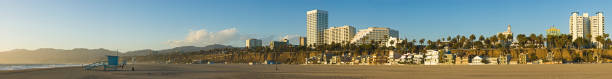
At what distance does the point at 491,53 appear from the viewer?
148750mm

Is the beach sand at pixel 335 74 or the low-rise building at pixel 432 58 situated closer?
the beach sand at pixel 335 74

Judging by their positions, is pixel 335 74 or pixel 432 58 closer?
pixel 335 74

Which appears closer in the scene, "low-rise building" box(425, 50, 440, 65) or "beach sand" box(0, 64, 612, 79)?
"beach sand" box(0, 64, 612, 79)

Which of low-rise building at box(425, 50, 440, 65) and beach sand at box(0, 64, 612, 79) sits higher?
beach sand at box(0, 64, 612, 79)

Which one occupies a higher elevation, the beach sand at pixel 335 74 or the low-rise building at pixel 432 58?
the beach sand at pixel 335 74

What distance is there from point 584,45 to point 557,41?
18.8 meters

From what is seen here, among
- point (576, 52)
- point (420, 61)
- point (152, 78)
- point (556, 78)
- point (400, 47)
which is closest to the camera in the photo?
point (556, 78)

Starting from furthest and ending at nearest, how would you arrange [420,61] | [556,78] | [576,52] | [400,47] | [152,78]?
[400,47] → [576,52] → [420,61] → [152,78] → [556,78]

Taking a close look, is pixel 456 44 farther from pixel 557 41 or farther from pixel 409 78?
pixel 409 78

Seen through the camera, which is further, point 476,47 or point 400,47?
point 400,47

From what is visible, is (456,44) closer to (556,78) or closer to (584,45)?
(584,45)

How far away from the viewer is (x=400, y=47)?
566ft

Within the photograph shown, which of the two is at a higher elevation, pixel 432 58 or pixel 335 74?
pixel 335 74

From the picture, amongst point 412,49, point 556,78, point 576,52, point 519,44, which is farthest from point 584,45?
point 556,78
